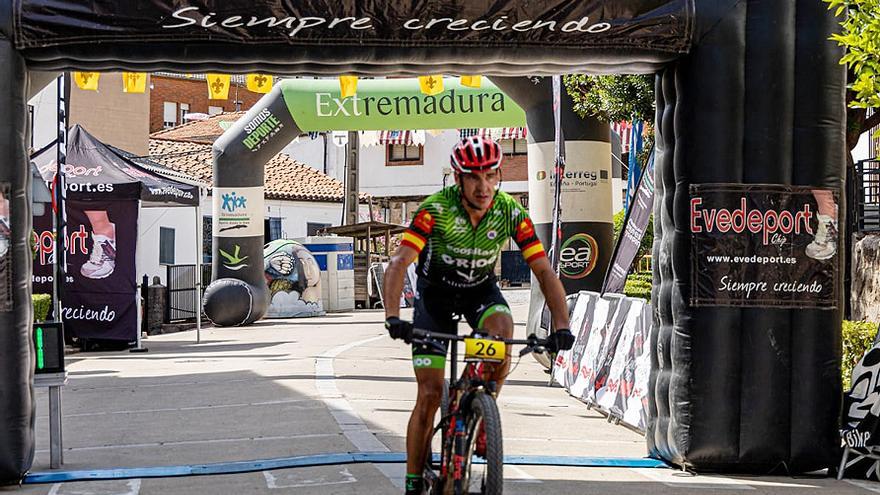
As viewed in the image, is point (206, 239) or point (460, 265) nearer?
point (460, 265)

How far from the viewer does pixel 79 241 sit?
19.0 meters

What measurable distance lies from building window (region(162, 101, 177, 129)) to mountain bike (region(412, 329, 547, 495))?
5778 cm

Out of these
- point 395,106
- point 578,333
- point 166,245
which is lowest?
point 578,333

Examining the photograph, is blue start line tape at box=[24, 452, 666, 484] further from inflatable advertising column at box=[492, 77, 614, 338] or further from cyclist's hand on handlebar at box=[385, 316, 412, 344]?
inflatable advertising column at box=[492, 77, 614, 338]

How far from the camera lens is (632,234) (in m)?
12.8

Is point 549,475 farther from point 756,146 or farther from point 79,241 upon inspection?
point 79,241

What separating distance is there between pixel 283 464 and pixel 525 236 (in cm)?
301

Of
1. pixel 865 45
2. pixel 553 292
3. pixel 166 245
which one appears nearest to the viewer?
pixel 553 292

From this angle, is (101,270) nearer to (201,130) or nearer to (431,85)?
(431,85)

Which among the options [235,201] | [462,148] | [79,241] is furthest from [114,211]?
[462,148]

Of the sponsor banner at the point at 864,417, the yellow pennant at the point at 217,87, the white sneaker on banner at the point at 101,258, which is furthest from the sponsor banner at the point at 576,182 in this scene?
the sponsor banner at the point at 864,417

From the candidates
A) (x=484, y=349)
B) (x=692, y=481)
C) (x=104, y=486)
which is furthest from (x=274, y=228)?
(x=484, y=349)

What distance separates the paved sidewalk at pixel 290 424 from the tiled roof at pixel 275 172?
21.1 metres

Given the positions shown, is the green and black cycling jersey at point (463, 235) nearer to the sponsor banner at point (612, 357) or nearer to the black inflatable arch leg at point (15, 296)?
the black inflatable arch leg at point (15, 296)
